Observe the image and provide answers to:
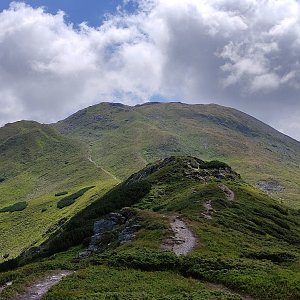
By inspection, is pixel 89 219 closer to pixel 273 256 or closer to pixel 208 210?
pixel 208 210

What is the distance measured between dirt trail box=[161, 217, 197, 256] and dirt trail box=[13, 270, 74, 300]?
459 inches

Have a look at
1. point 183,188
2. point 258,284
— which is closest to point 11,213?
point 183,188

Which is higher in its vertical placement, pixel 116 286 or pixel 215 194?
pixel 215 194

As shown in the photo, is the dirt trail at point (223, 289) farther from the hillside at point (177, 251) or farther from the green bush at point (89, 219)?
the green bush at point (89, 219)

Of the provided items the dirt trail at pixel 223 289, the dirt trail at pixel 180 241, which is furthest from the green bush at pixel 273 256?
the dirt trail at pixel 223 289

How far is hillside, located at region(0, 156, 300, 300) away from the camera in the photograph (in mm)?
30953

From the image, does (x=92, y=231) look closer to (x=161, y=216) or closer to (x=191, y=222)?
(x=161, y=216)

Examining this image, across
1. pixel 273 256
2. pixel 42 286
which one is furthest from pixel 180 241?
pixel 42 286

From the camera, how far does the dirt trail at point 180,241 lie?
139 feet

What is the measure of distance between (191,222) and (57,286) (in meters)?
25.9

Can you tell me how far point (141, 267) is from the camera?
37031 millimetres

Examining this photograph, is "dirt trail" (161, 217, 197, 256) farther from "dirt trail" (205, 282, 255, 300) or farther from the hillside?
"dirt trail" (205, 282, 255, 300)

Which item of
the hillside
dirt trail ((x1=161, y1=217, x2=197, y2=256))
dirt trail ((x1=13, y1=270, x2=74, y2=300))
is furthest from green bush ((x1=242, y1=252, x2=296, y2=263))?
dirt trail ((x1=13, y1=270, x2=74, y2=300))

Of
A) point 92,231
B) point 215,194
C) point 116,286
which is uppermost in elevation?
point 215,194
